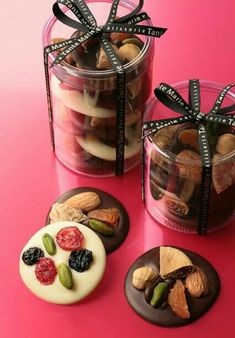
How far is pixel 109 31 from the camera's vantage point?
3.82 feet

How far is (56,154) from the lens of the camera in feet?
4.25

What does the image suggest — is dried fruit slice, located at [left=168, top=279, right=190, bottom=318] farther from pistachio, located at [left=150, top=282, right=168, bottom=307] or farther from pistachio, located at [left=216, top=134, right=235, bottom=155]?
pistachio, located at [left=216, top=134, right=235, bottom=155]

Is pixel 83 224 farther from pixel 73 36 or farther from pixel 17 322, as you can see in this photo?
pixel 73 36

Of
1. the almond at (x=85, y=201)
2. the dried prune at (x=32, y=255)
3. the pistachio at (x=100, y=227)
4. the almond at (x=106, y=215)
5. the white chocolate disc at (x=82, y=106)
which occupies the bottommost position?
the dried prune at (x=32, y=255)

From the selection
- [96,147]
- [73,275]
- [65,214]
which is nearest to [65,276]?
[73,275]

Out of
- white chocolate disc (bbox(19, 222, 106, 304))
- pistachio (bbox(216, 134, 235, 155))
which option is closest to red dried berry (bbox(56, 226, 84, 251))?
white chocolate disc (bbox(19, 222, 106, 304))

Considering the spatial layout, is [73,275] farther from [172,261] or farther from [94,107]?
[94,107]

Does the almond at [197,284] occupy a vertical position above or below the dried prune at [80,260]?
below

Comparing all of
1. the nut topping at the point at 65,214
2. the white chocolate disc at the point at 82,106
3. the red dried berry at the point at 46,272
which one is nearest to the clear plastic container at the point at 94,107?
the white chocolate disc at the point at 82,106

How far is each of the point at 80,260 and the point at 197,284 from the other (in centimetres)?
18

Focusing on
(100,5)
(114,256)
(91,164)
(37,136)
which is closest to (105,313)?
(114,256)

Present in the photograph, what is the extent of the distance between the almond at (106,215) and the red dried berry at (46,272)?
0.12 meters

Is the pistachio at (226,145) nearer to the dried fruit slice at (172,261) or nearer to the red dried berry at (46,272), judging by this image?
the dried fruit slice at (172,261)

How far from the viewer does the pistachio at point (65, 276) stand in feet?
3.52
